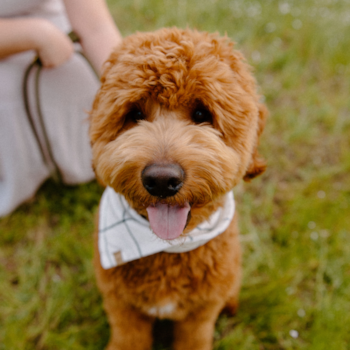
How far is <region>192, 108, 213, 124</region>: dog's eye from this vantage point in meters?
1.52

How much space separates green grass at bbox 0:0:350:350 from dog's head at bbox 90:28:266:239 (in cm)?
118

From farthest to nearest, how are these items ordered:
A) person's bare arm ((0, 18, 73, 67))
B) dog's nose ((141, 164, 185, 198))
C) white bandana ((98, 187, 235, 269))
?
person's bare arm ((0, 18, 73, 67))
white bandana ((98, 187, 235, 269))
dog's nose ((141, 164, 185, 198))

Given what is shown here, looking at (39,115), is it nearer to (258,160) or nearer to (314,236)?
(258,160)

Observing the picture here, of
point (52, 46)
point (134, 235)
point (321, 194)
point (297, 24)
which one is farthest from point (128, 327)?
point (297, 24)

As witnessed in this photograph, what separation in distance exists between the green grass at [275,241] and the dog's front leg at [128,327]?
24 cm

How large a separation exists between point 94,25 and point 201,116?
1389mm

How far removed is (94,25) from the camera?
2.40 meters

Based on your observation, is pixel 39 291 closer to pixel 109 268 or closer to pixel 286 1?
pixel 109 268

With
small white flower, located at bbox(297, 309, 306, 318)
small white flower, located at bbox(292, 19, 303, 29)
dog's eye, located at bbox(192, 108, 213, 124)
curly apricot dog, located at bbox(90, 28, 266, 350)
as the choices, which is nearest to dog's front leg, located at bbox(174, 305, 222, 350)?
curly apricot dog, located at bbox(90, 28, 266, 350)

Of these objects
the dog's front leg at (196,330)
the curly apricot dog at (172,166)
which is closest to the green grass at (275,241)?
the dog's front leg at (196,330)

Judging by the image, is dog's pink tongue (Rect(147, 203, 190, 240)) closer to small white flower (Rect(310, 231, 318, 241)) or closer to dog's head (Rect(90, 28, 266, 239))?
dog's head (Rect(90, 28, 266, 239))

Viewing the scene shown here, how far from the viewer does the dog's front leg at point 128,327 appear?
1884 mm

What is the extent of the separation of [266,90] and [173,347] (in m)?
2.90

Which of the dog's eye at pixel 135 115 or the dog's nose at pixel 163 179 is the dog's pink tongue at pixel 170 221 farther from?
the dog's eye at pixel 135 115
